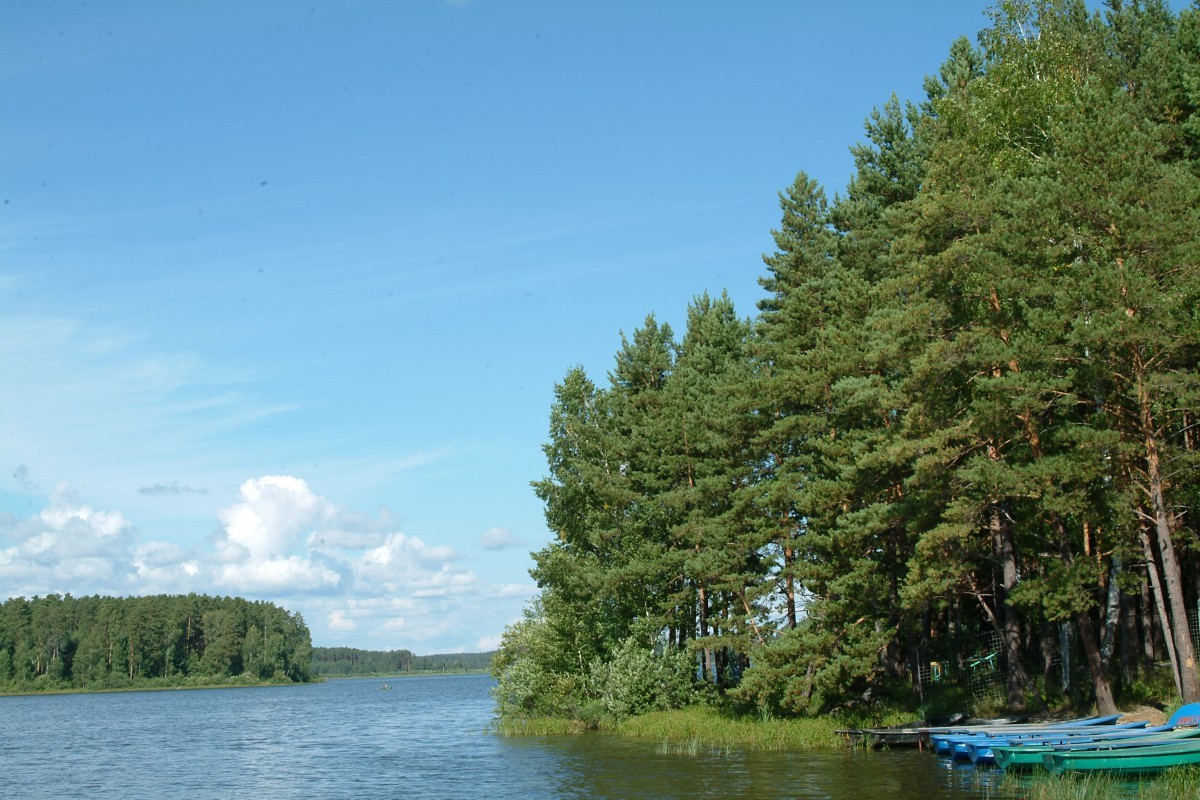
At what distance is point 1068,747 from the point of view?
25.7 metres

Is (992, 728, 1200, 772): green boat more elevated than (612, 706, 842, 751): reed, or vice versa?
(992, 728, 1200, 772): green boat

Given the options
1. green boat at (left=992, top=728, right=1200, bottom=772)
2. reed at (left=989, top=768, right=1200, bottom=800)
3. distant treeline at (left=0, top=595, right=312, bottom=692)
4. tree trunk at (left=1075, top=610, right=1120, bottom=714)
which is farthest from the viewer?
distant treeline at (left=0, top=595, right=312, bottom=692)

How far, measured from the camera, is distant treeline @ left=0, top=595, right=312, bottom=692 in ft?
515

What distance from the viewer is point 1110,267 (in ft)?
91.2

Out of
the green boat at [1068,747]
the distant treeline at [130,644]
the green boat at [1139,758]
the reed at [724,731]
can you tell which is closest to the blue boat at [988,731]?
the green boat at [1068,747]

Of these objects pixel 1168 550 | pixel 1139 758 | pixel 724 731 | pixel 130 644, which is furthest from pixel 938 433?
pixel 130 644

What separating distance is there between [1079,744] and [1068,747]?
35 centimetres

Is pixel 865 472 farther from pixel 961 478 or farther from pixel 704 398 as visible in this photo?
pixel 704 398

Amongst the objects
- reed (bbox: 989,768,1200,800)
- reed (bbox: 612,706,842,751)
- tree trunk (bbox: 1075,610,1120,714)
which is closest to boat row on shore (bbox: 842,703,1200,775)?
reed (bbox: 989,768,1200,800)

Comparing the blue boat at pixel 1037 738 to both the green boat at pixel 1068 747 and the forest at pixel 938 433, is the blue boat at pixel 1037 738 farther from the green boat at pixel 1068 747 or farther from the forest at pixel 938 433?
the forest at pixel 938 433

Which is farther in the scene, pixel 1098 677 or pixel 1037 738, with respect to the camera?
pixel 1098 677

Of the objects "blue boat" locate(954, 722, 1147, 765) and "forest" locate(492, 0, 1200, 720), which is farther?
"forest" locate(492, 0, 1200, 720)

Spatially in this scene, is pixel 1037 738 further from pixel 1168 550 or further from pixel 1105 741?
pixel 1168 550

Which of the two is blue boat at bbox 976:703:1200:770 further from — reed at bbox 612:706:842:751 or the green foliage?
the green foliage
